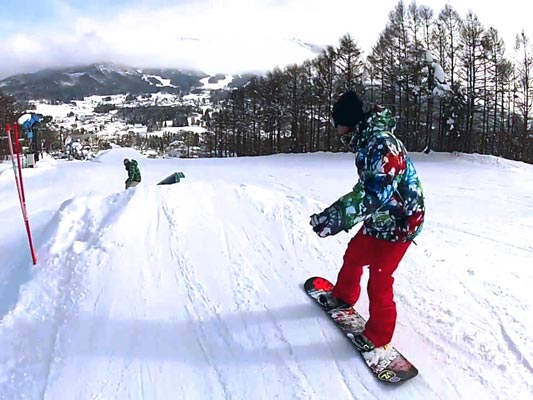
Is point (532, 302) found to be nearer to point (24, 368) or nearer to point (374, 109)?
point (374, 109)

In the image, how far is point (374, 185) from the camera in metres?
2.85

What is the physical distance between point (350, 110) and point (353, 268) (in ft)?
4.22

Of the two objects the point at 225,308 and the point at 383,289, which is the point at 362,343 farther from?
the point at 225,308

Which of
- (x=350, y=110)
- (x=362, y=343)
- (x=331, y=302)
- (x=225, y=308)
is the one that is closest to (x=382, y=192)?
(x=350, y=110)

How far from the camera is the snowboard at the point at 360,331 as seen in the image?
294 centimetres

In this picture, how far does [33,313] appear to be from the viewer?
3.77m

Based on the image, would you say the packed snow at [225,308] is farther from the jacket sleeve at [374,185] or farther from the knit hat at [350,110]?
the knit hat at [350,110]

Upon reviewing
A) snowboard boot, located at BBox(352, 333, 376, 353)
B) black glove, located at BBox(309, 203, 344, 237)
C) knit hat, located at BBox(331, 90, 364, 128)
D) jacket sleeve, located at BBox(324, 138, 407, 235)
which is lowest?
snowboard boot, located at BBox(352, 333, 376, 353)

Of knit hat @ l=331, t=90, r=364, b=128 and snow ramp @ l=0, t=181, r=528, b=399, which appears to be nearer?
snow ramp @ l=0, t=181, r=528, b=399

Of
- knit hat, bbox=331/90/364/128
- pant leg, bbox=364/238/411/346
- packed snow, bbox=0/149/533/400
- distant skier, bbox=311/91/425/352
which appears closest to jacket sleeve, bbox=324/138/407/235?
distant skier, bbox=311/91/425/352

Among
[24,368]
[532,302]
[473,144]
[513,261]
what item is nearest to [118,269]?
[24,368]

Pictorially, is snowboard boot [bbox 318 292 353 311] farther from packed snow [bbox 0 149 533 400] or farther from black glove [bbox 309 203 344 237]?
black glove [bbox 309 203 344 237]

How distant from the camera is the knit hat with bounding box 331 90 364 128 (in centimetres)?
305

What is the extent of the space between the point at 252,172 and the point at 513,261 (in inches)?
600
